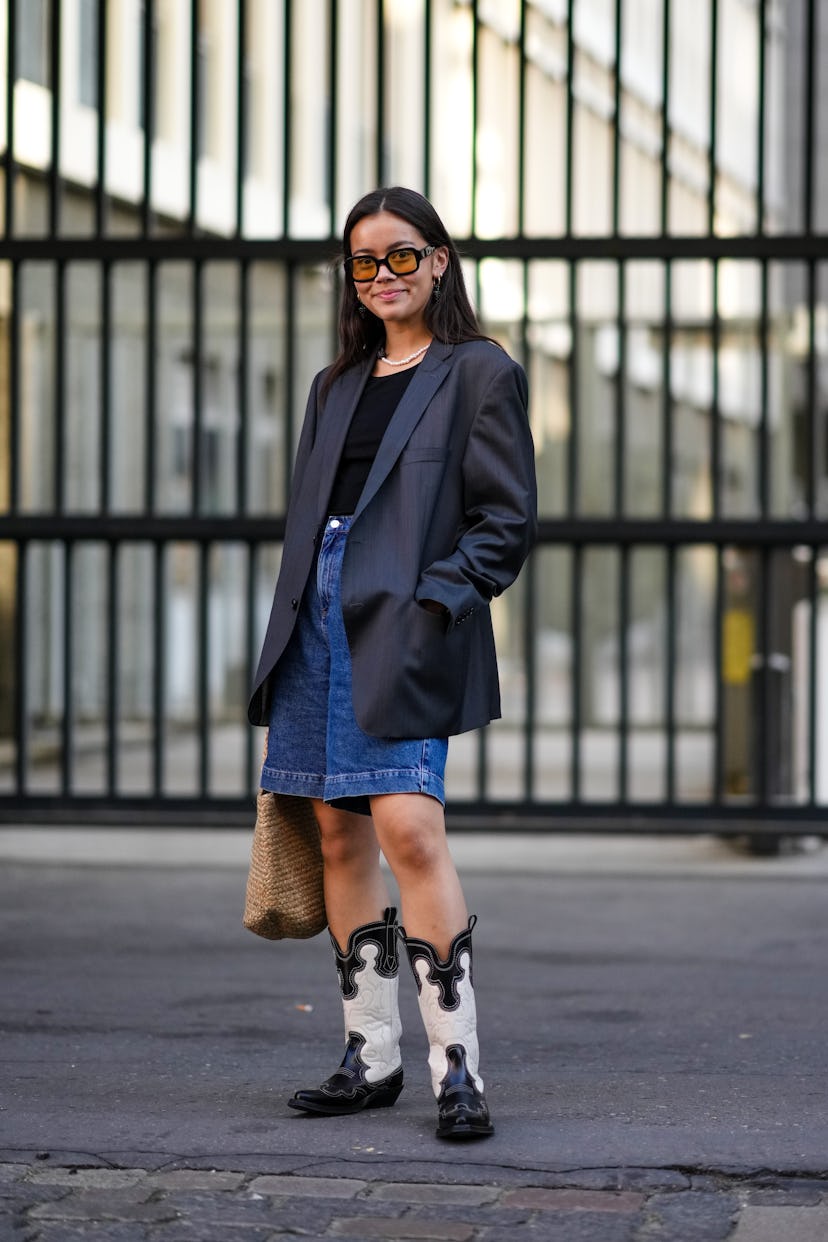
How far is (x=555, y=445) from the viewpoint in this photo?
38.0 ft

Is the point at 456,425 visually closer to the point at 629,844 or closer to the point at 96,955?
the point at 96,955

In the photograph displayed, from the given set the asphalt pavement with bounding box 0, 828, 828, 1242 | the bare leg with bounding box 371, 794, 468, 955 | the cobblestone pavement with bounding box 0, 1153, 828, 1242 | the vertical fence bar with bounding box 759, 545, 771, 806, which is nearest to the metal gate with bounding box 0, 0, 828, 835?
the vertical fence bar with bounding box 759, 545, 771, 806

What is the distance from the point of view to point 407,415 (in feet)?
13.0

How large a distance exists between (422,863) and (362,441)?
2.69 ft

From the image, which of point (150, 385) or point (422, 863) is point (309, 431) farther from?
point (150, 385)

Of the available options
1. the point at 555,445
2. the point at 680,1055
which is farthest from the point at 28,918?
the point at 555,445

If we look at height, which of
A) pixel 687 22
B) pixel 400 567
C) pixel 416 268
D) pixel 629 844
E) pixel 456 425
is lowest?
pixel 629 844

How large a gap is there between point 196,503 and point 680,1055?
11.9 feet

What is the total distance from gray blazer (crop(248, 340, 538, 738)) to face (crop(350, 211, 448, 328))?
Result: 0.34ft

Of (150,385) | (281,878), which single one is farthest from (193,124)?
(281,878)

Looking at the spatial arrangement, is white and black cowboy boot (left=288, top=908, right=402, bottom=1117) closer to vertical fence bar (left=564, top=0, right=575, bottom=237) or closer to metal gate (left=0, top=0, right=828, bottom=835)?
metal gate (left=0, top=0, right=828, bottom=835)

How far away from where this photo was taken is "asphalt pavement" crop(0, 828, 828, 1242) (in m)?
3.44

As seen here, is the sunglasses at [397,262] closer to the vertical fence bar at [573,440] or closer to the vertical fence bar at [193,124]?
the vertical fence bar at [573,440]

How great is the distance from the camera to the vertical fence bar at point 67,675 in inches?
303
